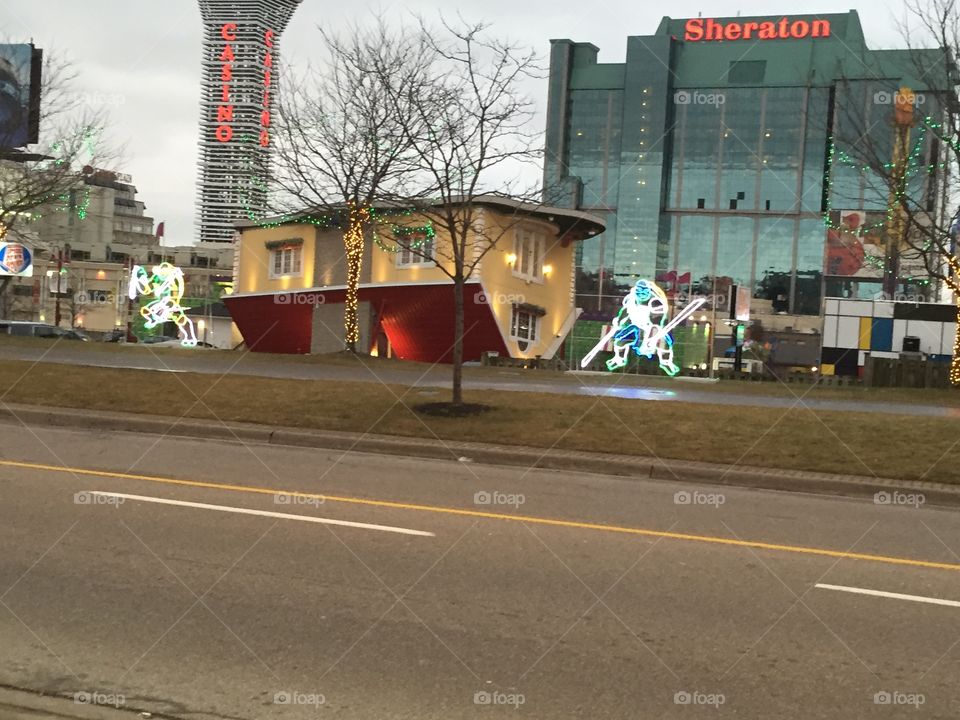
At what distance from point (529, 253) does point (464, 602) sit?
3597cm

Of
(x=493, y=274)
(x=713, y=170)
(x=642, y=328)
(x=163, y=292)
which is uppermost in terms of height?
(x=713, y=170)

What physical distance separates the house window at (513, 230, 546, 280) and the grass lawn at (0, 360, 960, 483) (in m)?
22.7

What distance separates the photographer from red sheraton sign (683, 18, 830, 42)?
116806 millimetres

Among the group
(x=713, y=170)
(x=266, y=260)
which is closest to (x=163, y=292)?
(x=266, y=260)

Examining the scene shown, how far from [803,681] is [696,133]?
409 feet

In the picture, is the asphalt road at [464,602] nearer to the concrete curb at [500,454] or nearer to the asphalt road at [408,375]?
the concrete curb at [500,454]

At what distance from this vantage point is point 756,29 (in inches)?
4707

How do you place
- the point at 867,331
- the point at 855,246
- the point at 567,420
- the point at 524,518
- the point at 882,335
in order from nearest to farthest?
the point at 524,518
the point at 567,420
the point at 867,331
the point at 882,335
the point at 855,246

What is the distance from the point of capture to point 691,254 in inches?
4855

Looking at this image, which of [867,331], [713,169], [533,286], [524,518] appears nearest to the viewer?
[524,518]

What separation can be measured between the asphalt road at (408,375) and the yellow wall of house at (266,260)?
1229cm

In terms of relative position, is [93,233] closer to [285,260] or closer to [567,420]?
[285,260]

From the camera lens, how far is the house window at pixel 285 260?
43344 millimetres

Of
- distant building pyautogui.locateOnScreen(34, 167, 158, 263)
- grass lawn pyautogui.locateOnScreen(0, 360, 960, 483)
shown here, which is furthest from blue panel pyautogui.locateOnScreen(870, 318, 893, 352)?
distant building pyautogui.locateOnScreen(34, 167, 158, 263)
